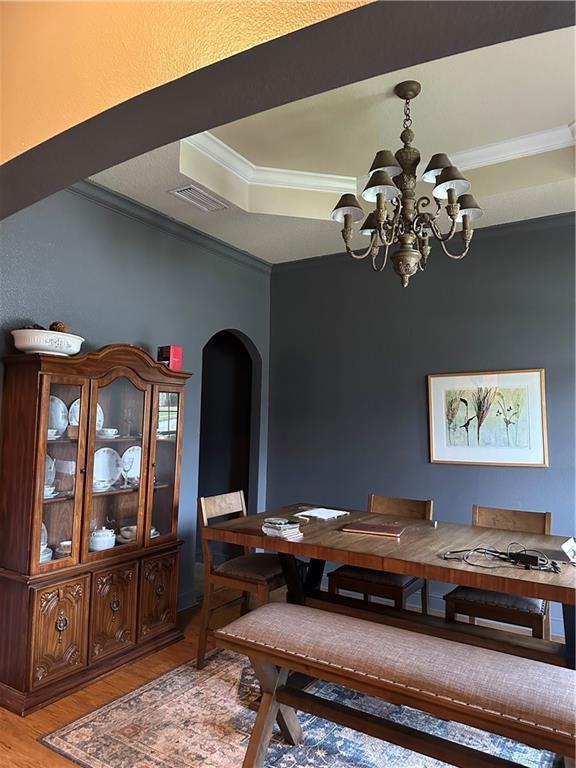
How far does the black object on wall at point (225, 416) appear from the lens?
5.21 meters

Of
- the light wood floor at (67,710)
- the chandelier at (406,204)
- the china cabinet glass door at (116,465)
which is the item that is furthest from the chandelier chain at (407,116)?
the light wood floor at (67,710)

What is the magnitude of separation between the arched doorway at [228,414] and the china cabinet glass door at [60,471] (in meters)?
2.21

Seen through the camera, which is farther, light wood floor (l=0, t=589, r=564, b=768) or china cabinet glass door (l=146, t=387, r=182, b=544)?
china cabinet glass door (l=146, t=387, r=182, b=544)

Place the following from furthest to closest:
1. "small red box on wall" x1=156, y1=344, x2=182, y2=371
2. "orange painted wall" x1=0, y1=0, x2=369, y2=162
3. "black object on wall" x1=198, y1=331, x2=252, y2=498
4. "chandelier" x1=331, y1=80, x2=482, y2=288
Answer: "black object on wall" x1=198, y1=331, x2=252, y2=498, "small red box on wall" x1=156, y1=344, x2=182, y2=371, "chandelier" x1=331, y1=80, x2=482, y2=288, "orange painted wall" x1=0, y1=0, x2=369, y2=162

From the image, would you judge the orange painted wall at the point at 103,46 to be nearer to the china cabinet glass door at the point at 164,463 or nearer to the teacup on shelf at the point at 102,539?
the china cabinet glass door at the point at 164,463

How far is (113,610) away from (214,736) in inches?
38.0

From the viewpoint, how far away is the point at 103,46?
149 cm

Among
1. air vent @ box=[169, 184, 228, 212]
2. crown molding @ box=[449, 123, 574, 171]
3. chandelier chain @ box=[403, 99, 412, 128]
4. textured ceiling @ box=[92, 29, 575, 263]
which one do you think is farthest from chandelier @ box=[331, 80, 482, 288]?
air vent @ box=[169, 184, 228, 212]

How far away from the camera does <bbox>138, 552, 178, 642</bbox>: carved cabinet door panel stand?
3.20m

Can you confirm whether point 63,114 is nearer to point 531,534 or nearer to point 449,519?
point 531,534

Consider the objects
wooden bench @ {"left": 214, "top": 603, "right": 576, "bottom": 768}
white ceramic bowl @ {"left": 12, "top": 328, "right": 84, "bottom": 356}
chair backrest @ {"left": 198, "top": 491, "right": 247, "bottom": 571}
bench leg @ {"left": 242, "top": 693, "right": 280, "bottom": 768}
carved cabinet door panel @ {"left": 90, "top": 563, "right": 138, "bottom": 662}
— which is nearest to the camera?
wooden bench @ {"left": 214, "top": 603, "right": 576, "bottom": 768}

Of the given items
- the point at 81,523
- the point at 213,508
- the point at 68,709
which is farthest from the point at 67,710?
the point at 213,508

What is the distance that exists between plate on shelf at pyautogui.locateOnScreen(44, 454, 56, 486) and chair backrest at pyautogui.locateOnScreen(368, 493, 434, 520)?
2029 mm

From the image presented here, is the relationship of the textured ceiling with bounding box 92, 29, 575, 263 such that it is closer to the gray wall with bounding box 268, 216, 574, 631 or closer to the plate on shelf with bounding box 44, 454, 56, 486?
the gray wall with bounding box 268, 216, 574, 631
